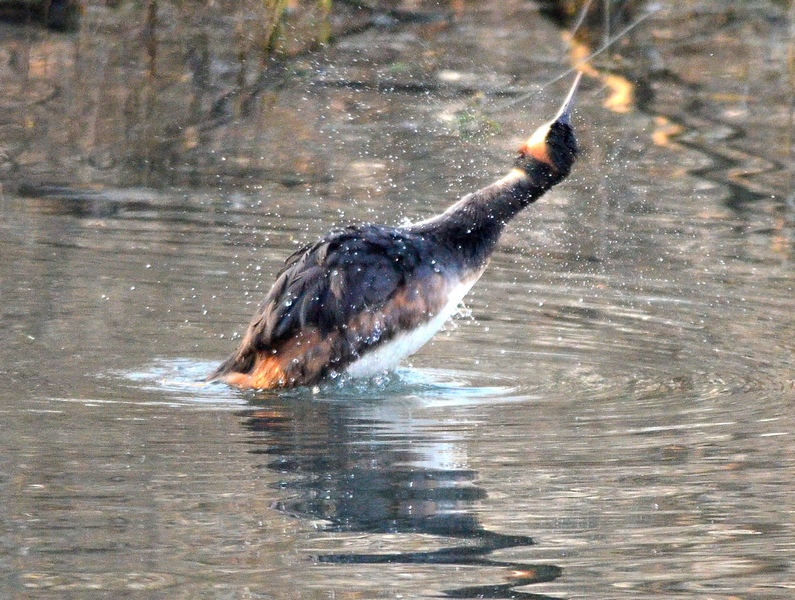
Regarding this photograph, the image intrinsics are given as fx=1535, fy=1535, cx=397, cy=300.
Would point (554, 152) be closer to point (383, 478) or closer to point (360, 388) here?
point (360, 388)

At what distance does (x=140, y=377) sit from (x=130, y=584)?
107 inches

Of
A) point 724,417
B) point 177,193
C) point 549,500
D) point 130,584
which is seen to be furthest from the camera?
point 177,193

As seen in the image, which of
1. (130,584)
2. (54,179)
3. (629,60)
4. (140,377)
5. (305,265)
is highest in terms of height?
(629,60)

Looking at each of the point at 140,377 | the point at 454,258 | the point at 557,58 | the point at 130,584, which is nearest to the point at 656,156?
the point at 557,58

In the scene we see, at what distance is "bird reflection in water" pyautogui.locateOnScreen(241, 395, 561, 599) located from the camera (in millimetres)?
4492

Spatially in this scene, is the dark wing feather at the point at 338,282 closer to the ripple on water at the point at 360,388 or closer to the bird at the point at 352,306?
the bird at the point at 352,306

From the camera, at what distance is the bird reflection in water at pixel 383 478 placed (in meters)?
4.49

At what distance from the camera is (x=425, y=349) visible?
7785 millimetres

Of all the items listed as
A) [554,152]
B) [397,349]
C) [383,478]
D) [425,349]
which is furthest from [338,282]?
[383,478]

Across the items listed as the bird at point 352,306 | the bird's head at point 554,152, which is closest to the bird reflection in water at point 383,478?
the bird at point 352,306

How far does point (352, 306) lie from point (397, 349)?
293 mm

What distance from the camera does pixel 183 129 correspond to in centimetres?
1275

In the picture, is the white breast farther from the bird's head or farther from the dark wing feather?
the bird's head

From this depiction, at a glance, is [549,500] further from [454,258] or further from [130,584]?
[454,258]
